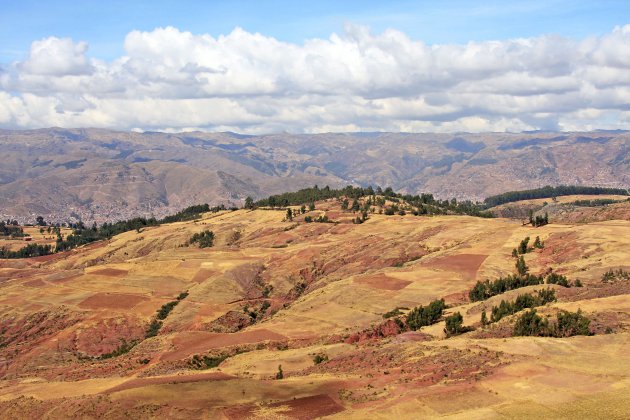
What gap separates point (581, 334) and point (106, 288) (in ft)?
428

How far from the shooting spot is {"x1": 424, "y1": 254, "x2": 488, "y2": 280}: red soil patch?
151637 millimetres

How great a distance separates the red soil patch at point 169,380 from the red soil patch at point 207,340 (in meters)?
25.5

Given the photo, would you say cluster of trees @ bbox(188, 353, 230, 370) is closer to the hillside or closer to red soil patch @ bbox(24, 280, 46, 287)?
the hillside

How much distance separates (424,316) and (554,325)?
94.8 ft

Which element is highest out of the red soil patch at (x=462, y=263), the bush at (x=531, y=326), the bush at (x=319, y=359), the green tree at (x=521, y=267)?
the bush at (x=531, y=326)

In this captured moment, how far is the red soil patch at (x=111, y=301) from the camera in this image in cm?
15225

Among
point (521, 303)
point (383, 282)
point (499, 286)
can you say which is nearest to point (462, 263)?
point (383, 282)

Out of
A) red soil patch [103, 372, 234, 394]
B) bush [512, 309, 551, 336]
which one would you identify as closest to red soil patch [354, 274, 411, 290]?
bush [512, 309, 551, 336]

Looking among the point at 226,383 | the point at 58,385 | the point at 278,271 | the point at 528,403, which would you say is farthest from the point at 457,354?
the point at 278,271

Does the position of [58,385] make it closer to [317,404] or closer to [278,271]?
[317,404]

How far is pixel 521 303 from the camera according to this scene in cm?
10544

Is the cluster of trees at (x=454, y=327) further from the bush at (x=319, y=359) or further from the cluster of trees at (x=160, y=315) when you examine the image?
the cluster of trees at (x=160, y=315)

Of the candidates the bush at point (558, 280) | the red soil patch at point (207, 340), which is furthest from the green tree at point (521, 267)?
the red soil patch at point (207, 340)

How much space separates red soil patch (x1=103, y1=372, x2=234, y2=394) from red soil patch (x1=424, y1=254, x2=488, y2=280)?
83534 millimetres
